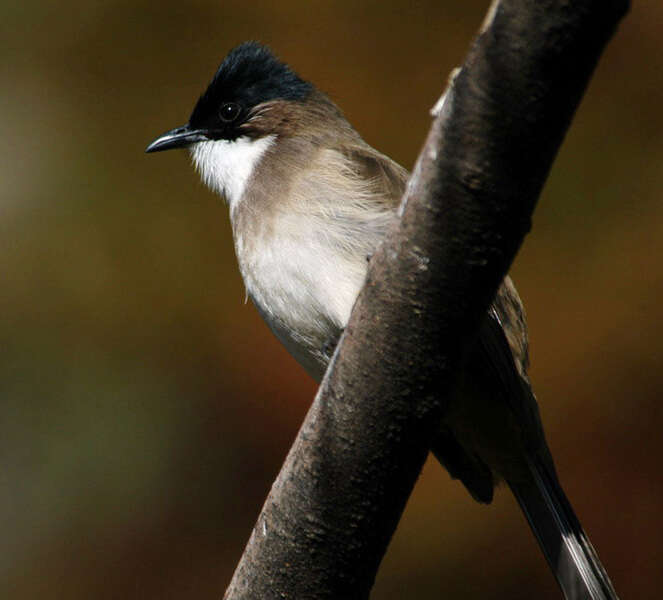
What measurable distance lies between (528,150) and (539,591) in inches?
138

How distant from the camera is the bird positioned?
3348mm

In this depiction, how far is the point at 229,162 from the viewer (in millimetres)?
4152

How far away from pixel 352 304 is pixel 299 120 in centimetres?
122

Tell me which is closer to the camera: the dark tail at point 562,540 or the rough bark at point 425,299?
the rough bark at point 425,299

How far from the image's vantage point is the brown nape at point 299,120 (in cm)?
410

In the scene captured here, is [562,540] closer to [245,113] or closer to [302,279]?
[302,279]

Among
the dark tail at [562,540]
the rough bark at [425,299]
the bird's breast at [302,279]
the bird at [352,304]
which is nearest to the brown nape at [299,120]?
the bird at [352,304]

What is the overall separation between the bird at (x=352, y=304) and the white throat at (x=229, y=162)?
0.02 meters

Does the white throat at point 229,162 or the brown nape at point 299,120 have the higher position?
the brown nape at point 299,120

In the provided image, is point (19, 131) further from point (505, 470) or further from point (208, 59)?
point (505, 470)

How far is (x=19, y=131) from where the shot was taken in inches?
223

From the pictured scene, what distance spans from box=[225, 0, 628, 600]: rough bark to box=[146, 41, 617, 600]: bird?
2.72ft

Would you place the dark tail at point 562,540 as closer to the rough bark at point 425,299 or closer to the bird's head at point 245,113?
the rough bark at point 425,299

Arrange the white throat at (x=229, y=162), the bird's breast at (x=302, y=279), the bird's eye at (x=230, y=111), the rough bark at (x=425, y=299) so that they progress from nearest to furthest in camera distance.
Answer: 1. the rough bark at (x=425, y=299)
2. the bird's breast at (x=302, y=279)
3. the white throat at (x=229, y=162)
4. the bird's eye at (x=230, y=111)
